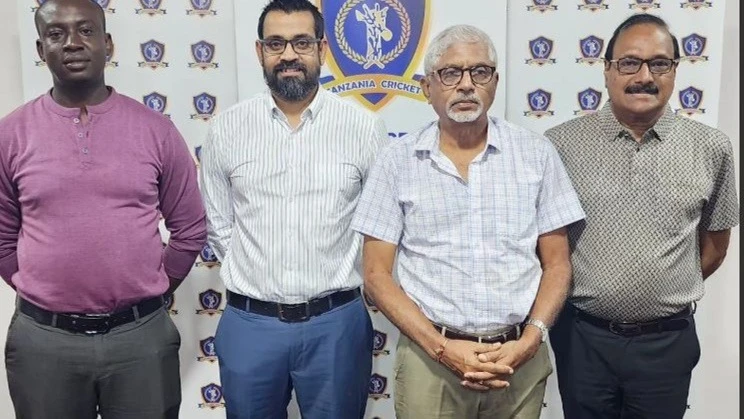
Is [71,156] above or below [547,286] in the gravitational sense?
above

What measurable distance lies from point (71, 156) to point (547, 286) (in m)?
1.40

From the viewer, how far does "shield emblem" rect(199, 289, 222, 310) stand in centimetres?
262

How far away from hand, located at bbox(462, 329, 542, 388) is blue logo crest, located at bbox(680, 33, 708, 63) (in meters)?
1.39

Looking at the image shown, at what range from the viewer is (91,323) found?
72.1 inches

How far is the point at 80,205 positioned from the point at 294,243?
0.62 metres

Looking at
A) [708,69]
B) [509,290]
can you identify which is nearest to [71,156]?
[509,290]

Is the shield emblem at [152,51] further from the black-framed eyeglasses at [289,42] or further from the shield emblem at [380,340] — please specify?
the shield emblem at [380,340]

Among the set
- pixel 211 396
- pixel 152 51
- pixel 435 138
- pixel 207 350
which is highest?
pixel 152 51

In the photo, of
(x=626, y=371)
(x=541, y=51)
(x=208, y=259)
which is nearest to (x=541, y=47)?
(x=541, y=51)

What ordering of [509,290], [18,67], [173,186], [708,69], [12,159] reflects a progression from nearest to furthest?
1. [509,290]
2. [12,159]
3. [173,186]
4. [708,69]
5. [18,67]

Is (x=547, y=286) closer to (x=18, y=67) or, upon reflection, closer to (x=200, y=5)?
(x=200, y=5)

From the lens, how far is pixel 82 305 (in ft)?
5.95

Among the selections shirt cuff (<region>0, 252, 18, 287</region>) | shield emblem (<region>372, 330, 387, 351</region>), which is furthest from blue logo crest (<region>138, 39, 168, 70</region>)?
shield emblem (<region>372, 330, 387, 351</region>)

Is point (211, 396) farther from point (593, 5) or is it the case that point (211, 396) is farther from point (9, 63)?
point (593, 5)
